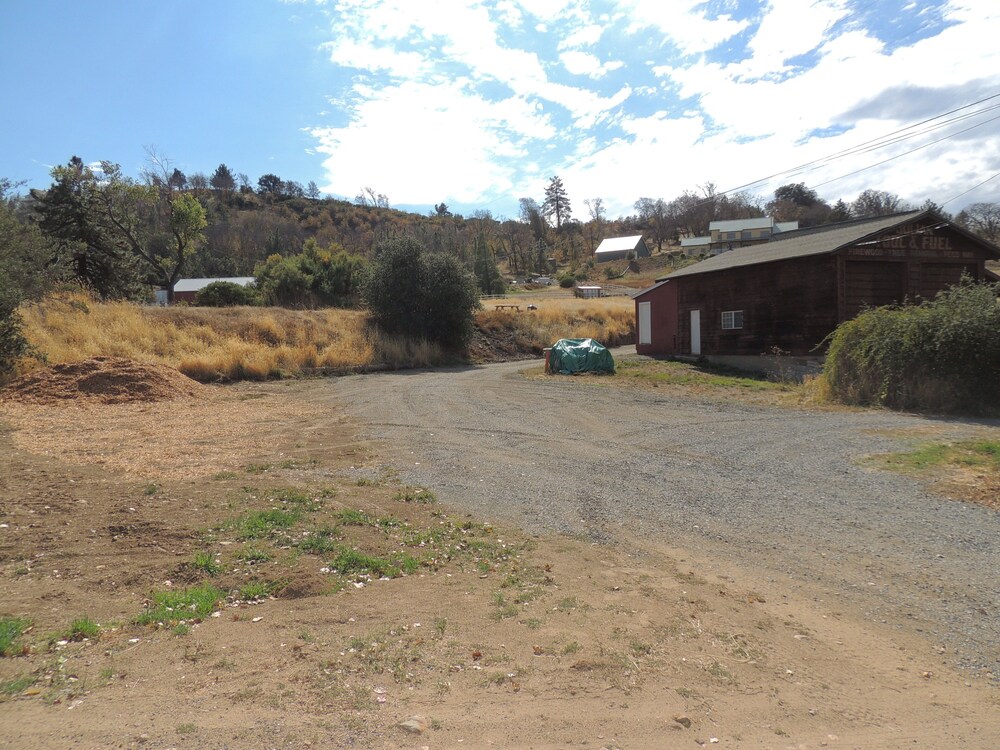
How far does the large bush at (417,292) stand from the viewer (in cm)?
3112

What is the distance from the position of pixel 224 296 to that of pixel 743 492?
3760cm

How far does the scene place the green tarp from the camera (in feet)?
80.5

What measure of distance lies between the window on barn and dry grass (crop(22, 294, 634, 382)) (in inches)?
527

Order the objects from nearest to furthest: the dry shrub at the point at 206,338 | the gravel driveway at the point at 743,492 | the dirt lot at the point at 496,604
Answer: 1. the dirt lot at the point at 496,604
2. the gravel driveway at the point at 743,492
3. the dry shrub at the point at 206,338

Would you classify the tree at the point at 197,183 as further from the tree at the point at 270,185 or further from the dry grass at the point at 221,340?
the dry grass at the point at 221,340

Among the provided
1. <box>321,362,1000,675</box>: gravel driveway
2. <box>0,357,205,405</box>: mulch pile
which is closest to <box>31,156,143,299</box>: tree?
<box>0,357,205,405</box>: mulch pile

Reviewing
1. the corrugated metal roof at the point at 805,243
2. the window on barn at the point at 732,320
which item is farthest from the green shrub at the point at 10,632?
the window on barn at the point at 732,320

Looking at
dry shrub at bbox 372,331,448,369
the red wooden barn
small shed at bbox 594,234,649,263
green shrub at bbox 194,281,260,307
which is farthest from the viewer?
small shed at bbox 594,234,649,263

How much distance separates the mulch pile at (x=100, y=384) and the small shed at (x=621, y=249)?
90.8 meters

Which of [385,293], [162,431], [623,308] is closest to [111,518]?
[162,431]

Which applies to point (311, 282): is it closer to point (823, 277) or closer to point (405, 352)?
point (405, 352)

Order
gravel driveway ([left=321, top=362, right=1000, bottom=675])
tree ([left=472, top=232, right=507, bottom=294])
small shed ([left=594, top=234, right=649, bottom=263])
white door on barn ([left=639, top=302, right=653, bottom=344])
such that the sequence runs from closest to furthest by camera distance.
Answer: gravel driveway ([left=321, top=362, right=1000, bottom=675]) < white door on barn ([left=639, top=302, right=653, bottom=344]) < tree ([left=472, top=232, right=507, bottom=294]) < small shed ([left=594, top=234, right=649, bottom=263])

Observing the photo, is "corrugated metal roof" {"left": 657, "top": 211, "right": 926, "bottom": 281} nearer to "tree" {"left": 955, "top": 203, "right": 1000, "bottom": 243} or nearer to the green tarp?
the green tarp

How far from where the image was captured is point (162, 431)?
11.6 metres
